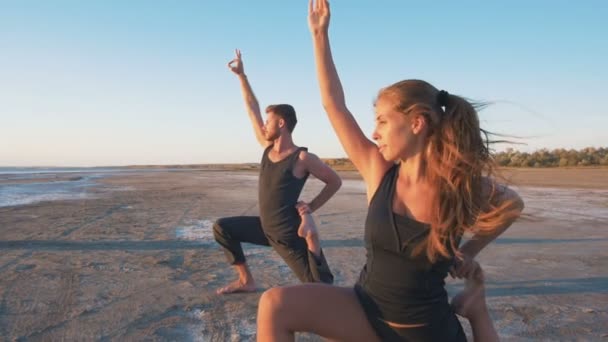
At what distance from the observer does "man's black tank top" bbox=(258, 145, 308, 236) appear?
4664 millimetres

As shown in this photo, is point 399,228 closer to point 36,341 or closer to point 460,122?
point 460,122

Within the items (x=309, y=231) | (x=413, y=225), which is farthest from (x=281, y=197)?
(x=413, y=225)

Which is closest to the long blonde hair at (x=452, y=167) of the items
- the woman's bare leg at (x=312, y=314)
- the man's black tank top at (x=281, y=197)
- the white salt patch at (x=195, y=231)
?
the woman's bare leg at (x=312, y=314)

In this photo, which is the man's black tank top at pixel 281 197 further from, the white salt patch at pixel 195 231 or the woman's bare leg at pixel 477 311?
the white salt patch at pixel 195 231

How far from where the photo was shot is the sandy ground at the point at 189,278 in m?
4.18

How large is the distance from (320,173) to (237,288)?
1.47 meters

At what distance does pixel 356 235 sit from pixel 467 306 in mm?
6440

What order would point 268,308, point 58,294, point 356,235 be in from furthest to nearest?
point 356,235, point 58,294, point 268,308

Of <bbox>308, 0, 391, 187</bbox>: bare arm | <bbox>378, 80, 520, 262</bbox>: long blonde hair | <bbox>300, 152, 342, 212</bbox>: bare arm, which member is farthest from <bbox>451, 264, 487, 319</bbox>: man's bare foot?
<bbox>300, 152, 342, 212</bbox>: bare arm

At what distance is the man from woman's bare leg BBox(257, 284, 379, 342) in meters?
1.78

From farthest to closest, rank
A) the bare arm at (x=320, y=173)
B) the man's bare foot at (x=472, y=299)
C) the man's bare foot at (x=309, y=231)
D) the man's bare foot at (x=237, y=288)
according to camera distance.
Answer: the man's bare foot at (x=237, y=288) < the bare arm at (x=320, y=173) < the man's bare foot at (x=309, y=231) < the man's bare foot at (x=472, y=299)

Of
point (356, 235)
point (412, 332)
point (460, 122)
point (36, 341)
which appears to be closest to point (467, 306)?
point (412, 332)

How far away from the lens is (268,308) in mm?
2199

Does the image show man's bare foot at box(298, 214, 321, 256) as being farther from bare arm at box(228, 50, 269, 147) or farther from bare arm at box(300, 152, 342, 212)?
bare arm at box(228, 50, 269, 147)
